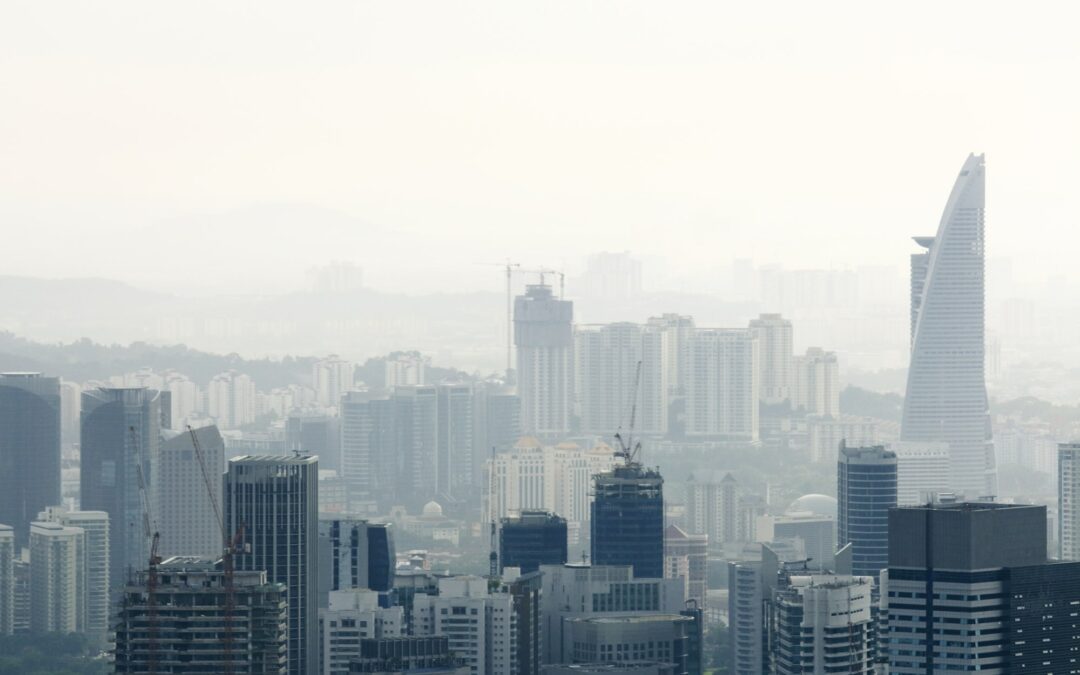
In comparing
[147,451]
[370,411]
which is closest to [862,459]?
[147,451]

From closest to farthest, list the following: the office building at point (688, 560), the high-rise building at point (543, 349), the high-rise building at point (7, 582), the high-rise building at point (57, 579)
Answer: the office building at point (688, 560), the high-rise building at point (57, 579), the high-rise building at point (7, 582), the high-rise building at point (543, 349)

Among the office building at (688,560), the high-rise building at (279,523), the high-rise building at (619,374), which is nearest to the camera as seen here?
the high-rise building at (279,523)

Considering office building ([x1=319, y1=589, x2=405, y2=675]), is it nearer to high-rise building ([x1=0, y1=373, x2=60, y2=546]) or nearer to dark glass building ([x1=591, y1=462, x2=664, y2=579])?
dark glass building ([x1=591, y1=462, x2=664, y2=579])

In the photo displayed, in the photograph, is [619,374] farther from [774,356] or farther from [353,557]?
[353,557]

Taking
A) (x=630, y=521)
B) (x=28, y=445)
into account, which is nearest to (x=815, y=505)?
(x=630, y=521)

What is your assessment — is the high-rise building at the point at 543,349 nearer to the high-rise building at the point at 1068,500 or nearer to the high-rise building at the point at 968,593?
the high-rise building at the point at 1068,500

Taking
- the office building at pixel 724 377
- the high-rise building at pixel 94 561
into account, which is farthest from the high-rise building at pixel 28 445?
the office building at pixel 724 377
